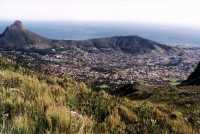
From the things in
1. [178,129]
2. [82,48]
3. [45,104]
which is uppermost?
[45,104]

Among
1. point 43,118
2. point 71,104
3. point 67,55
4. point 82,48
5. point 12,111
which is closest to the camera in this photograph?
point 43,118

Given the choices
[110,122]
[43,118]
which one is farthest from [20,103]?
[110,122]

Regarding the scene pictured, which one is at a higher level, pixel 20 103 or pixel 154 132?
pixel 20 103

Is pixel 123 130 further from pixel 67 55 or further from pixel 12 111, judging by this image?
pixel 67 55

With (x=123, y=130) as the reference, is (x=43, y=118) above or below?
above

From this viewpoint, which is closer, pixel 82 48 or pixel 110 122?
pixel 110 122

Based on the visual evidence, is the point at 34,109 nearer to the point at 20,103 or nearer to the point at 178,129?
the point at 20,103

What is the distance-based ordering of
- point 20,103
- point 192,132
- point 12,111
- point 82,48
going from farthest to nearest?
point 82,48 < point 192,132 < point 20,103 < point 12,111

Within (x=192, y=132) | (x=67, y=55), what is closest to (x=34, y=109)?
(x=192, y=132)

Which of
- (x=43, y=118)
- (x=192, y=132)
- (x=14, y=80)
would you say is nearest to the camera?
(x=43, y=118)
